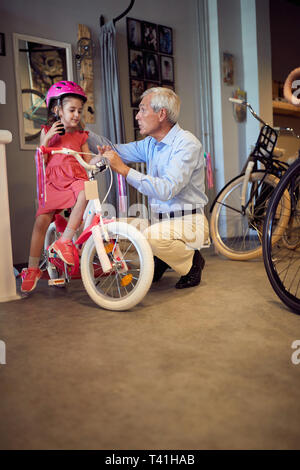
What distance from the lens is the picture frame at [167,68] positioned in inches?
149

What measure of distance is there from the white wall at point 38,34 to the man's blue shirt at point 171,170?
115 centimetres

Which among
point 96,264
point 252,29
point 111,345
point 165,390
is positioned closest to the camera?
point 165,390

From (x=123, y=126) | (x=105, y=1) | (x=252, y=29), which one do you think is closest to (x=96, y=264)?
(x=123, y=126)

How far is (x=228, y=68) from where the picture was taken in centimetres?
387

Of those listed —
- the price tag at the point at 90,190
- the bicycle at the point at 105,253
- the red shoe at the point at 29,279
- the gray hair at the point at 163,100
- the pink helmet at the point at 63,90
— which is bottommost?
the red shoe at the point at 29,279

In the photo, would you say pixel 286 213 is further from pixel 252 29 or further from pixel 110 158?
pixel 252 29

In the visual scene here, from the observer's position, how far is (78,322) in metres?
1.53

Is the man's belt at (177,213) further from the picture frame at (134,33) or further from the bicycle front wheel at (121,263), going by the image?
the picture frame at (134,33)

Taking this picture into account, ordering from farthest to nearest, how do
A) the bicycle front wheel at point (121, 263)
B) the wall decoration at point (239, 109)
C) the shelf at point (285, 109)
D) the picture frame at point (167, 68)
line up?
the shelf at point (285, 109)
the wall decoration at point (239, 109)
the picture frame at point (167, 68)
the bicycle front wheel at point (121, 263)

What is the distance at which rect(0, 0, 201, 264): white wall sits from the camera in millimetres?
2932

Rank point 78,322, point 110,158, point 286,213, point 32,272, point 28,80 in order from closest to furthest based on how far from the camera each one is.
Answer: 1. point 78,322
2. point 110,158
3. point 32,272
4. point 286,213
5. point 28,80

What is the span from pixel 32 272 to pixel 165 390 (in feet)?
3.93

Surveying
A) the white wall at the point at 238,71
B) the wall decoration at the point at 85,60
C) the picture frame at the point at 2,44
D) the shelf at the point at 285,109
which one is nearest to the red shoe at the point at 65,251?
the wall decoration at the point at 85,60

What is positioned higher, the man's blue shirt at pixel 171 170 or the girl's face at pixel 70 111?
the girl's face at pixel 70 111
